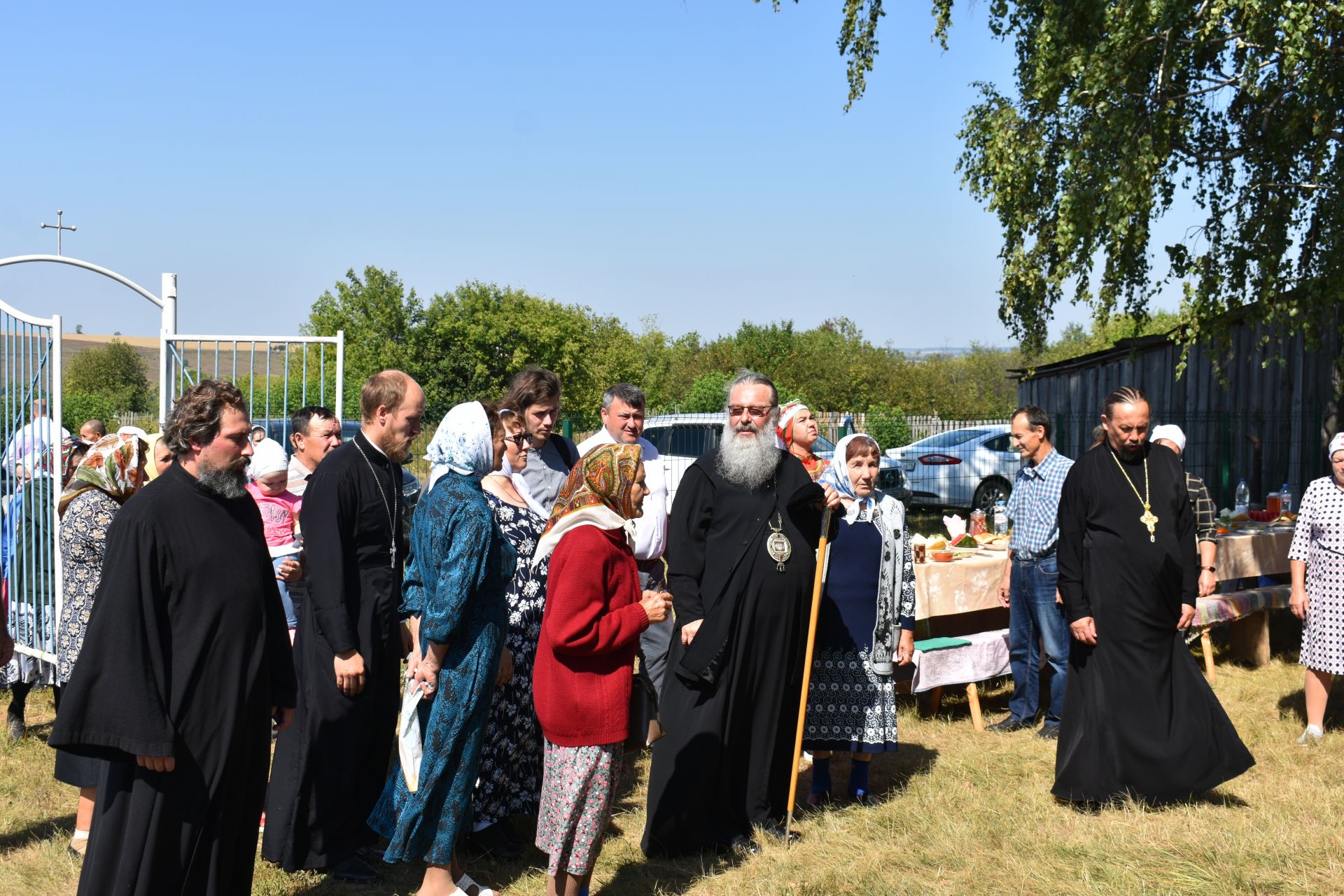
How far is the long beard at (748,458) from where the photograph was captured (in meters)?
5.00

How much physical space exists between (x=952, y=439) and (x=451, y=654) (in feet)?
55.5

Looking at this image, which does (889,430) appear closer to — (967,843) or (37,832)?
(967,843)

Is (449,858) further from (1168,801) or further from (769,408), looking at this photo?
(1168,801)

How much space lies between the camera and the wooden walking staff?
5.01 metres

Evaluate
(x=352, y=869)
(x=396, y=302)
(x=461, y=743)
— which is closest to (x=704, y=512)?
(x=461, y=743)

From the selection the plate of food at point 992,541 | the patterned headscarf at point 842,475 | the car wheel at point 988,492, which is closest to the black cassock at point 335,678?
the patterned headscarf at point 842,475

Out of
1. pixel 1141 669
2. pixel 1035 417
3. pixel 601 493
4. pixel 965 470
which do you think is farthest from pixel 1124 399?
pixel 965 470

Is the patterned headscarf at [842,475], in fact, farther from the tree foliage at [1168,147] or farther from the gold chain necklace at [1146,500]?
the tree foliage at [1168,147]

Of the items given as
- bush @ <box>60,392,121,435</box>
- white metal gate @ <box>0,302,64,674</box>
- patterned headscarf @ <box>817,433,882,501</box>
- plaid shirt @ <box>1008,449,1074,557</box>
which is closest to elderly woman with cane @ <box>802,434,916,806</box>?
patterned headscarf @ <box>817,433,882,501</box>

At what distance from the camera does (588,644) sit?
375cm

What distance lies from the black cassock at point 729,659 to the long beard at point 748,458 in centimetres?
4

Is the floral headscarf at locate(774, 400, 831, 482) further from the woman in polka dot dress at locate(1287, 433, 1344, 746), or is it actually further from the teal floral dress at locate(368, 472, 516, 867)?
the woman in polka dot dress at locate(1287, 433, 1344, 746)

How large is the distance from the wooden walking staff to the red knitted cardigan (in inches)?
52.4

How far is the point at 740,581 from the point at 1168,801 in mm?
2325
